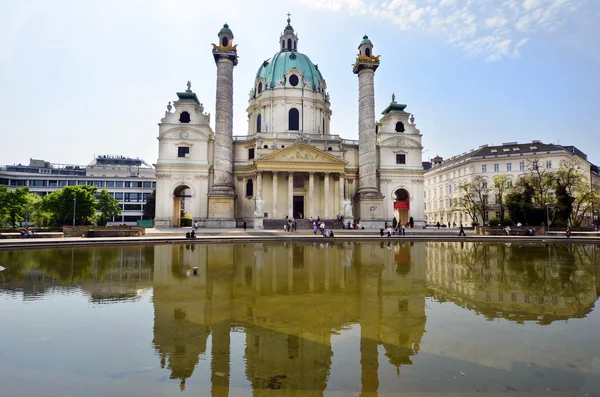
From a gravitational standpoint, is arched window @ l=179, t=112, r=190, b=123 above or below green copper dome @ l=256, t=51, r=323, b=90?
below

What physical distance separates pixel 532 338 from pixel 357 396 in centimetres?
365

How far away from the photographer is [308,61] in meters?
61.4

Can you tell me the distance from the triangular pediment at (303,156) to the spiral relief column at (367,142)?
13.2 feet

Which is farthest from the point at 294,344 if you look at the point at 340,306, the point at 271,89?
the point at 271,89

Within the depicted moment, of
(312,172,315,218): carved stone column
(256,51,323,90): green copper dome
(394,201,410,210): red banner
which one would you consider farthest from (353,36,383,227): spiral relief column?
(256,51,323,90): green copper dome

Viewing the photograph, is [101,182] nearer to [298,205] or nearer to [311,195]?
[298,205]

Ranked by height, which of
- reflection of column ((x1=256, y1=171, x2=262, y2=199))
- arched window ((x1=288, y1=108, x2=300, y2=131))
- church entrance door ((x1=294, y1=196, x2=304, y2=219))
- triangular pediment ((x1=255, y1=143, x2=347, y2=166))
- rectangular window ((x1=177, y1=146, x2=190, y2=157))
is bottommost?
church entrance door ((x1=294, y1=196, x2=304, y2=219))

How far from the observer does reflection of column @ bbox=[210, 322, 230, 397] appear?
4.13 meters

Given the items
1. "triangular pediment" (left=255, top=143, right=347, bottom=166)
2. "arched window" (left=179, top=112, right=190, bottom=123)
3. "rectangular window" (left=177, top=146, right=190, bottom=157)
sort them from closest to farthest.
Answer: "triangular pediment" (left=255, top=143, right=347, bottom=166)
"rectangular window" (left=177, top=146, right=190, bottom=157)
"arched window" (left=179, top=112, right=190, bottom=123)

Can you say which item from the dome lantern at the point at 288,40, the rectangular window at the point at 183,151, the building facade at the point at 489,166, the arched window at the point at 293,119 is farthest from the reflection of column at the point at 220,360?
the dome lantern at the point at 288,40

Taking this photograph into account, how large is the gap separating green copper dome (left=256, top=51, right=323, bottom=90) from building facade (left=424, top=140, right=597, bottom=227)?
32.6 metres

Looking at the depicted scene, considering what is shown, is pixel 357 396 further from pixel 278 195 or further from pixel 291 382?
pixel 278 195

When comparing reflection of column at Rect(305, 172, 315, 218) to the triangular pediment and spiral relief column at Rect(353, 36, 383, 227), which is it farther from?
spiral relief column at Rect(353, 36, 383, 227)

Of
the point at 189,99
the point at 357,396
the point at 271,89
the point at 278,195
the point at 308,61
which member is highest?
the point at 308,61
